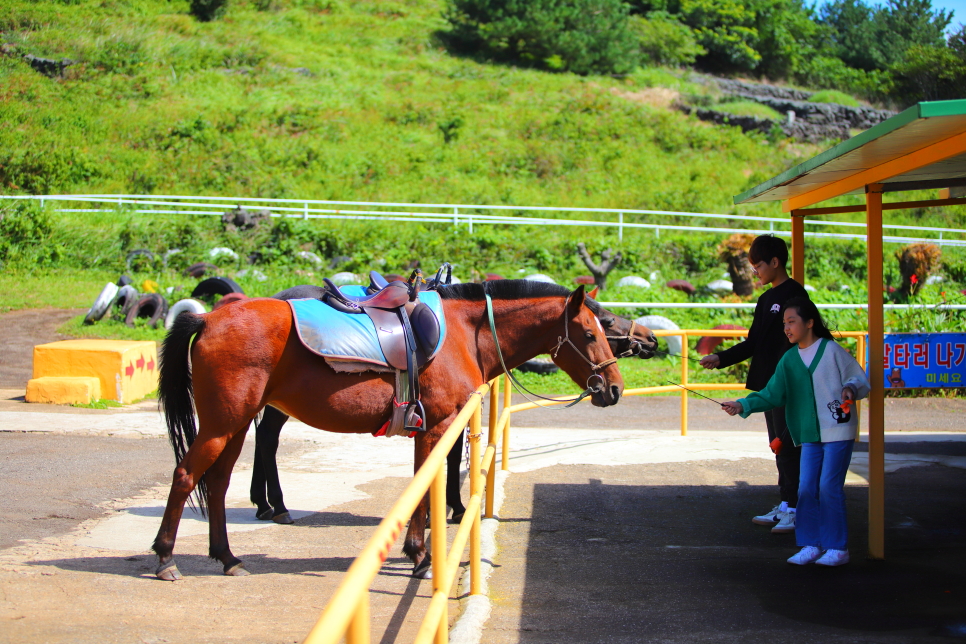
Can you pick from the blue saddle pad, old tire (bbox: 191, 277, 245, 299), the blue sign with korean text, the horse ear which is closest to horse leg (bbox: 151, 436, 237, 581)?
the blue saddle pad

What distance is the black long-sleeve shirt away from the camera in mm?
5145

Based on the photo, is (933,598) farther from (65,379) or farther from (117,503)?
(65,379)

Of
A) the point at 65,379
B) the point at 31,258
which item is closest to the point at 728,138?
the point at 31,258

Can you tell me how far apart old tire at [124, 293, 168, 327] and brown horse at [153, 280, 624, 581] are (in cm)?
937

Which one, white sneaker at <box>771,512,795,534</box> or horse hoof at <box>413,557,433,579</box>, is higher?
horse hoof at <box>413,557,433,579</box>

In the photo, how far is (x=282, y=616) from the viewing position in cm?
372

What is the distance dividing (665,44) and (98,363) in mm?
42146

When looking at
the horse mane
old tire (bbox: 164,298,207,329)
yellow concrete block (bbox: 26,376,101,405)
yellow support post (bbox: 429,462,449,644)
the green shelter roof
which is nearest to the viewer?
yellow support post (bbox: 429,462,449,644)

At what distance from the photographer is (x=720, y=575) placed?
446cm

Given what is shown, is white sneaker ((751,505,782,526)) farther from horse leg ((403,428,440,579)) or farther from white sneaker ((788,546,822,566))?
horse leg ((403,428,440,579))

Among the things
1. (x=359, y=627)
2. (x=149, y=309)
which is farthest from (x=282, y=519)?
(x=149, y=309)

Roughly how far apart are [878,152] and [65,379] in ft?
30.7

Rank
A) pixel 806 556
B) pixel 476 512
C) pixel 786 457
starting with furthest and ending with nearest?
pixel 786 457 < pixel 806 556 < pixel 476 512

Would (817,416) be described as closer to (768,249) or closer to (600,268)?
(768,249)
